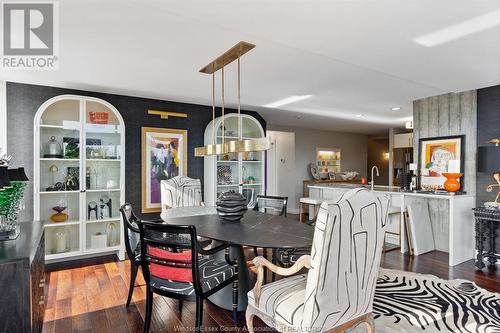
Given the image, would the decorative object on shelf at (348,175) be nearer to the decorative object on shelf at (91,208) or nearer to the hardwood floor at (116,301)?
the hardwood floor at (116,301)

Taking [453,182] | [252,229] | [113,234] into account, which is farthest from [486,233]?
[113,234]

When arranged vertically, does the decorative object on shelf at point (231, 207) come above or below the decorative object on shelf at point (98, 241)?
above

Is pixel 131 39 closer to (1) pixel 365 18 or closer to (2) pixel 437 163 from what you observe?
(1) pixel 365 18

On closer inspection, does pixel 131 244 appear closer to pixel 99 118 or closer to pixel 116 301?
pixel 116 301

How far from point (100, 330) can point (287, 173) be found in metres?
6.34

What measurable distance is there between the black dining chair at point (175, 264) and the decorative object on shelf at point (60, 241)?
2.51 meters

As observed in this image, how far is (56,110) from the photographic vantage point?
400 cm

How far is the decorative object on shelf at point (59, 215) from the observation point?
3994 millimetres

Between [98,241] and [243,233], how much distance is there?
280cm

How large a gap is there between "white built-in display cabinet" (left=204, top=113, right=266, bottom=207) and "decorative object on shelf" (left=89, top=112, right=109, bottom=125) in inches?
63.2

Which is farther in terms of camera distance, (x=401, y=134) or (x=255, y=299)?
(x=401, y=134)

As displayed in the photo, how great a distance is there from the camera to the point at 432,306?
2691 millimetres

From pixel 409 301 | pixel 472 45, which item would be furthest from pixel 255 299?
pixel 472 45

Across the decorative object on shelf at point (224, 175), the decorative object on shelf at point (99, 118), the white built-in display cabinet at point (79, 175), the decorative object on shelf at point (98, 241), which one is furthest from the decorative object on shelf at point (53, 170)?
the decorative object on shelf at point (224, 175)
